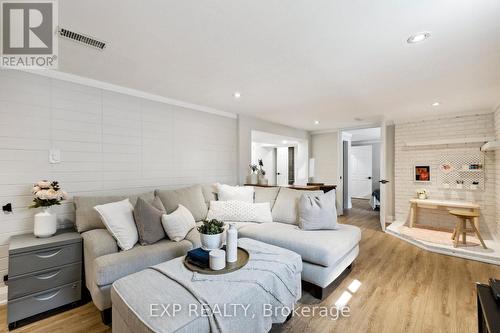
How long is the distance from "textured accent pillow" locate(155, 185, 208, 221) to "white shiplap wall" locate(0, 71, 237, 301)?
1.21ft

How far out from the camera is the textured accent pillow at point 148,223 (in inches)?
93.0

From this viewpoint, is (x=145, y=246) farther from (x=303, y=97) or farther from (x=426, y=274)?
(x=426, y=274)

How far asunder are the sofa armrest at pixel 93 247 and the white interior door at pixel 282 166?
6516mm

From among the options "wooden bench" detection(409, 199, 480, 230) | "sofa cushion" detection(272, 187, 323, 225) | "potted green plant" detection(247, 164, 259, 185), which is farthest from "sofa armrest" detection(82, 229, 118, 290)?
"wooden bench" detection(409, 199, 480, 230)

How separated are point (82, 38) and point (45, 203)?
1.57m

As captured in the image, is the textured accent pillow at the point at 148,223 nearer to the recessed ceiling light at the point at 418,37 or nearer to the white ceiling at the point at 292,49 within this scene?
the white ceiling at the point at 292,49

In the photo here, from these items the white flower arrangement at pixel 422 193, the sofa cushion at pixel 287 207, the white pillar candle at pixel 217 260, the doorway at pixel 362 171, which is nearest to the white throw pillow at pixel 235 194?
the sofa cushion at pixel 287 207

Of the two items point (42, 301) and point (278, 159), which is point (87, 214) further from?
point (278, 159)

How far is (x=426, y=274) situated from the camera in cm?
283

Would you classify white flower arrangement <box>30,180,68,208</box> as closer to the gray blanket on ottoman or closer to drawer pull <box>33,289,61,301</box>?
drawer pull <box>33,289,61,301</box>

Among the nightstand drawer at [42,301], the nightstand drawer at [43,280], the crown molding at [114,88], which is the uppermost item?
the crown molding at [114,88]

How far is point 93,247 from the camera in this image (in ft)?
6.86

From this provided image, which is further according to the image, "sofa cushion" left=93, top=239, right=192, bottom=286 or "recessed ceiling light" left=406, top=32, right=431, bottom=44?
"sofa cushion" left=93, top=239, right=192, bottom=286

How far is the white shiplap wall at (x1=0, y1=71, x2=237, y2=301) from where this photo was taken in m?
2.27
